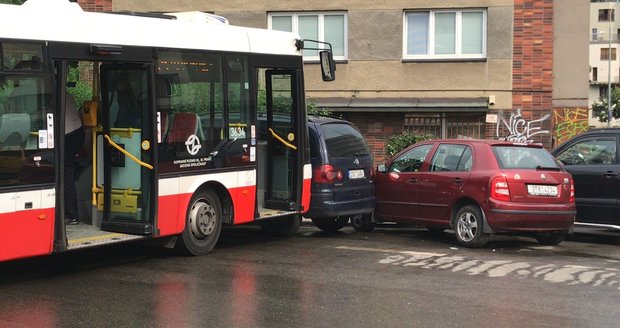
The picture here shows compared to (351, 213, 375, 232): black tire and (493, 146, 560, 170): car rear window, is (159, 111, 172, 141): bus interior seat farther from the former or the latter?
(493, 146, 560, 170): car rear window

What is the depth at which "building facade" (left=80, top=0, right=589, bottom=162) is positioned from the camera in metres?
19.0

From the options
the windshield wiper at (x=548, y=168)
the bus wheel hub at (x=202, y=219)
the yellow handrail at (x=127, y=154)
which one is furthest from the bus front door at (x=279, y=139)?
the windshield wiper at (x=548, y=168)

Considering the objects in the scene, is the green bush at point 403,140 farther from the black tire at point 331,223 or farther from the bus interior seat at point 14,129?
the bus interior seat at point 14,129

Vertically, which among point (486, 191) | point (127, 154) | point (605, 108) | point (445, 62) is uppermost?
point (445, 62)

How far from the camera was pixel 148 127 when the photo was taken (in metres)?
8.30

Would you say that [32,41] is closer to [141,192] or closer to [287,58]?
[141,192]

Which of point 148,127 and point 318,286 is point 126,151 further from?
point 318,286

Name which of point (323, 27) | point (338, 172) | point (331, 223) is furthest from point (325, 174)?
point (323, 27)

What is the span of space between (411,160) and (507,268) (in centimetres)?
309

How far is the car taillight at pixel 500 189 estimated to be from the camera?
9898mm

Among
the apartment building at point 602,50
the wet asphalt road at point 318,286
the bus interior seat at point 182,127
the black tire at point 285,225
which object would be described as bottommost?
the wet asphalt road at point 318,286

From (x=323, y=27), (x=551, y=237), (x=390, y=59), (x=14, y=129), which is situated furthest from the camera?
(x=323, y=27)

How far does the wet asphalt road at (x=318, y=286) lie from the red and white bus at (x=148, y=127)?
0.52 meters

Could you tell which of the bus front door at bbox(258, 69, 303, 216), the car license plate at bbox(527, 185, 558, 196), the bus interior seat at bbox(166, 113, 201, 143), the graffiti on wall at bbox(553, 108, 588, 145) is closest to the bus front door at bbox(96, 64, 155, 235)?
the bus interior seat at bbox(166, 113, 201, 143)
